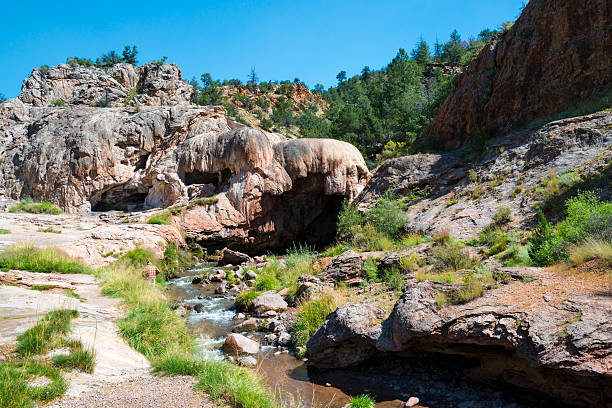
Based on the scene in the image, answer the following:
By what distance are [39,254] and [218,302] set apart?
4.93m

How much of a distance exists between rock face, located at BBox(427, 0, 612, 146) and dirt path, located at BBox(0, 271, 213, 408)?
1613 centimetres

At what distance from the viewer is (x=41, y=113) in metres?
26.3

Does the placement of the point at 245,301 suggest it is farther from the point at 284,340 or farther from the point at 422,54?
the point at 422,54

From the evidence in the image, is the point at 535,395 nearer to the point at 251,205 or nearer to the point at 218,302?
the point at 218,302

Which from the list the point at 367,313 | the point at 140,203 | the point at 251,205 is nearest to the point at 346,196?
the point at 251,205

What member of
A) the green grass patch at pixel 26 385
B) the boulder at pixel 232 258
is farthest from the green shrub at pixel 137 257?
the green grass patch at pixel 26 385

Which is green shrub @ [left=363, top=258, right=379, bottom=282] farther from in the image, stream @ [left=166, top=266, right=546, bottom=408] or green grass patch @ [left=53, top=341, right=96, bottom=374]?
green grass patch @ [left=53, top=341, right=96, bottom=374]

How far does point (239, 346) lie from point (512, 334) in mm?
4970

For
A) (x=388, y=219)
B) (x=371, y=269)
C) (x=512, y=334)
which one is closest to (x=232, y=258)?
(x=388, y=219)

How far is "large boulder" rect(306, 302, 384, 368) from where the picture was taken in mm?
6254

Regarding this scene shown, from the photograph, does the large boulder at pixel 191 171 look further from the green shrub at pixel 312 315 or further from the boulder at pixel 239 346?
the green shrub at pixel 312 315

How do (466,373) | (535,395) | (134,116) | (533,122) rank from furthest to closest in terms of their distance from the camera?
(134,116), (533,122), (466,373), (535,395)

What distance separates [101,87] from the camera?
1329 inches

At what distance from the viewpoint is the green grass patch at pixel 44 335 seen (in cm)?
427
